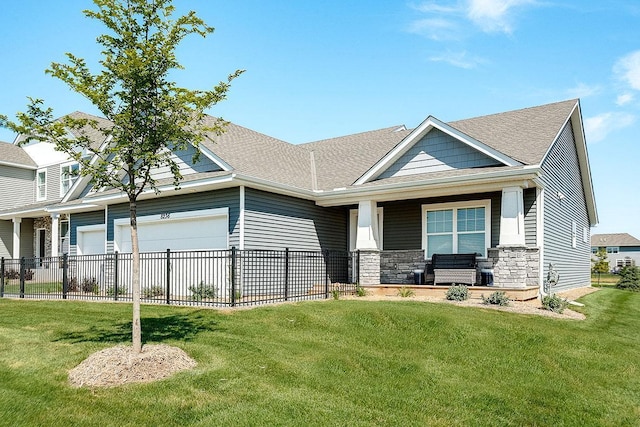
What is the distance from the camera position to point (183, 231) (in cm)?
1675

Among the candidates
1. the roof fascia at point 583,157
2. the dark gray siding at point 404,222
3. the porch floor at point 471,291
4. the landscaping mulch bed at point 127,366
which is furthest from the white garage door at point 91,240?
the roof fascia at point 583,157

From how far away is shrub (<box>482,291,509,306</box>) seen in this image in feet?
40.2

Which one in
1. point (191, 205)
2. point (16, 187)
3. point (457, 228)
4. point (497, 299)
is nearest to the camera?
point (497, 299)

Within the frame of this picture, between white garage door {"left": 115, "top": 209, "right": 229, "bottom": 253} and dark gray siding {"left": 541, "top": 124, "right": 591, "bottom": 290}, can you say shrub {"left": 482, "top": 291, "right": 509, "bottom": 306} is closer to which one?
dark gray siding {"left": 541, "top": 124, "right": 591, "bottom": 290}

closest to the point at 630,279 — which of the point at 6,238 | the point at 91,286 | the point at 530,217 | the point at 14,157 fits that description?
the point at 530,217

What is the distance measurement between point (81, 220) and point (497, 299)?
17.3 meters

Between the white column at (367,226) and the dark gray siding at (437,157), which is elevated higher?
the dark gray siding at (437,157)

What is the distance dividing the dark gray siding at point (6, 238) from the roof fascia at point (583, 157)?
26702 mm

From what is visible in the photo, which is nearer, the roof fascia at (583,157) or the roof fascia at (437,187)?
the roof fascia at (437,187)

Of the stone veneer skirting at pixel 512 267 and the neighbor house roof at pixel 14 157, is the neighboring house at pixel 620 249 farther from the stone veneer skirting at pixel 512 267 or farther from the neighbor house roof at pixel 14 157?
the neighbor house roof at pixel 14 157

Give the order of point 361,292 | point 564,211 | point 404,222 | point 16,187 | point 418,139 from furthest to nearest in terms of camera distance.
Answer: point 16,187 < point 564,211 < point 404,222 < point 418,139 < point 361,292

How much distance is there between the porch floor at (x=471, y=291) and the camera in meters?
12.9

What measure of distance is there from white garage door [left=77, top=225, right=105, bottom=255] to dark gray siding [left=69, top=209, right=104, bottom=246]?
0.22 metres

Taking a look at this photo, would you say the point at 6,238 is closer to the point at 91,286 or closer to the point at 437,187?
the point at 91,286
